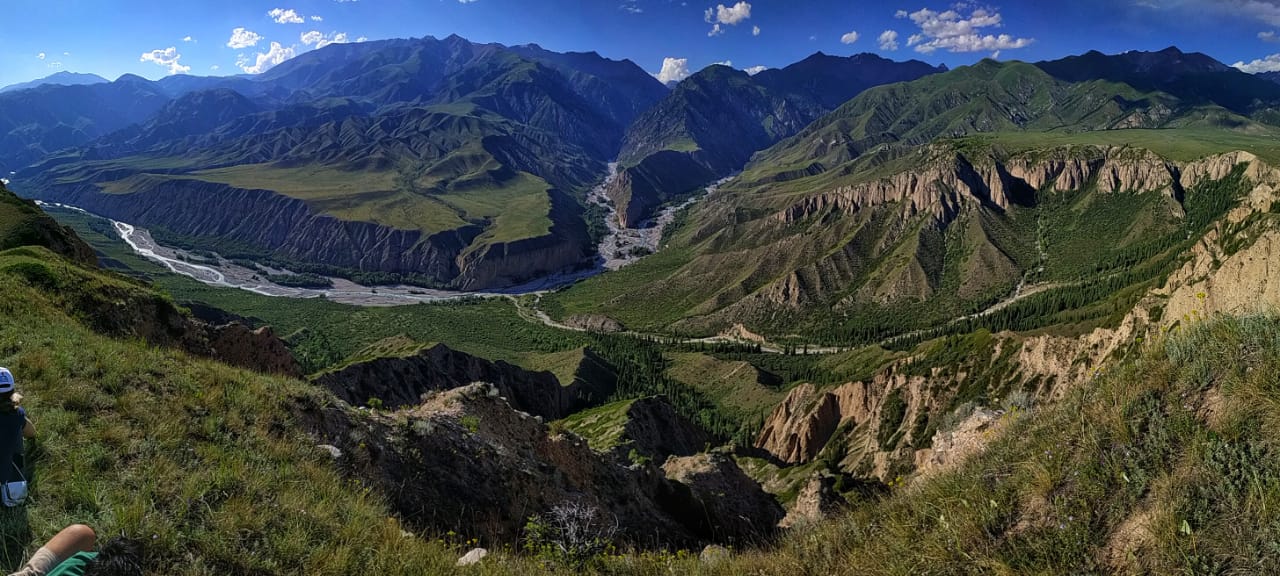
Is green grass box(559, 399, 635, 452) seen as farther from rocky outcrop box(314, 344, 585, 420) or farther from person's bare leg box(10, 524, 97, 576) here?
person's bare leg box(10, 524, 97, 576)

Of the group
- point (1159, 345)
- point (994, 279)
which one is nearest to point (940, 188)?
point (994, 279)

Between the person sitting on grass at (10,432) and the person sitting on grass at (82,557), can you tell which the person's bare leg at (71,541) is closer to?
the person sitting on grass at (82,557)

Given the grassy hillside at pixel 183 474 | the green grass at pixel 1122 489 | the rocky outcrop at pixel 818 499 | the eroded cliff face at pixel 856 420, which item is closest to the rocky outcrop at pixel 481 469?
the grassy hillside at pixel 183 474

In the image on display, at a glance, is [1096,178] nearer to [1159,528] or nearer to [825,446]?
[825,446]

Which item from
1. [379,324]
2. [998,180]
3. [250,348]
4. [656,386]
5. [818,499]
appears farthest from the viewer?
[998,180]

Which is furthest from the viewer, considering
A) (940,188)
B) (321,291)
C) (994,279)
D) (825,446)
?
(321,291)

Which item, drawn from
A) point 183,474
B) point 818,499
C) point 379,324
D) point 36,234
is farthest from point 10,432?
point 379,324

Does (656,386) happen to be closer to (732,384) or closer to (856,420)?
(732,384)
